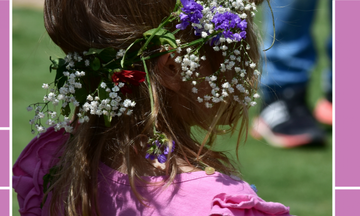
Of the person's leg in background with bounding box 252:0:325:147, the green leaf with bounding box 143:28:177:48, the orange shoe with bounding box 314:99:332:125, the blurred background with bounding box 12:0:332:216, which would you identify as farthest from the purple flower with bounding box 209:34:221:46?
the orange shoe with bounding box 314:99:332:125

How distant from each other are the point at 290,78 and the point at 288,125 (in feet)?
1.69

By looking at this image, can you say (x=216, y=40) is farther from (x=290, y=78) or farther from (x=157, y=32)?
(x=290, y=78)

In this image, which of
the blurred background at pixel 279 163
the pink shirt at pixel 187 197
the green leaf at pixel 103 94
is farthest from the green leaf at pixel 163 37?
the blurred background at pixel 279 163

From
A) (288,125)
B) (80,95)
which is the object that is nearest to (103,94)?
(80,95)

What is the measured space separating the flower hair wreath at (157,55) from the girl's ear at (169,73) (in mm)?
36

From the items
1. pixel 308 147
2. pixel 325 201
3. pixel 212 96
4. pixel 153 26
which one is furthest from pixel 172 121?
pixel 308 147

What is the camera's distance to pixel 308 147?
14.5 feet

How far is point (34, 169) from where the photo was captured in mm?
1847

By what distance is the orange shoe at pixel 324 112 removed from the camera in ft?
16.0

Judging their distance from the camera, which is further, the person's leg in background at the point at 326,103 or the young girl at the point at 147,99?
the person's leg in background at the point at 326,103

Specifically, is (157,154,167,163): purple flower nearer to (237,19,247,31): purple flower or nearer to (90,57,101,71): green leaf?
(90,57,101,71): green leaf

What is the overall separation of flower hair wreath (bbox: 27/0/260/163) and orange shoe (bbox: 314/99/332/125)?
11.4 ft

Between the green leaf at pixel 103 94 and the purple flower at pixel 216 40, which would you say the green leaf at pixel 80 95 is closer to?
the green leaf at pixel 103 94

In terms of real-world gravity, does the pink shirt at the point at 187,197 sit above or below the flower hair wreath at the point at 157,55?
below
